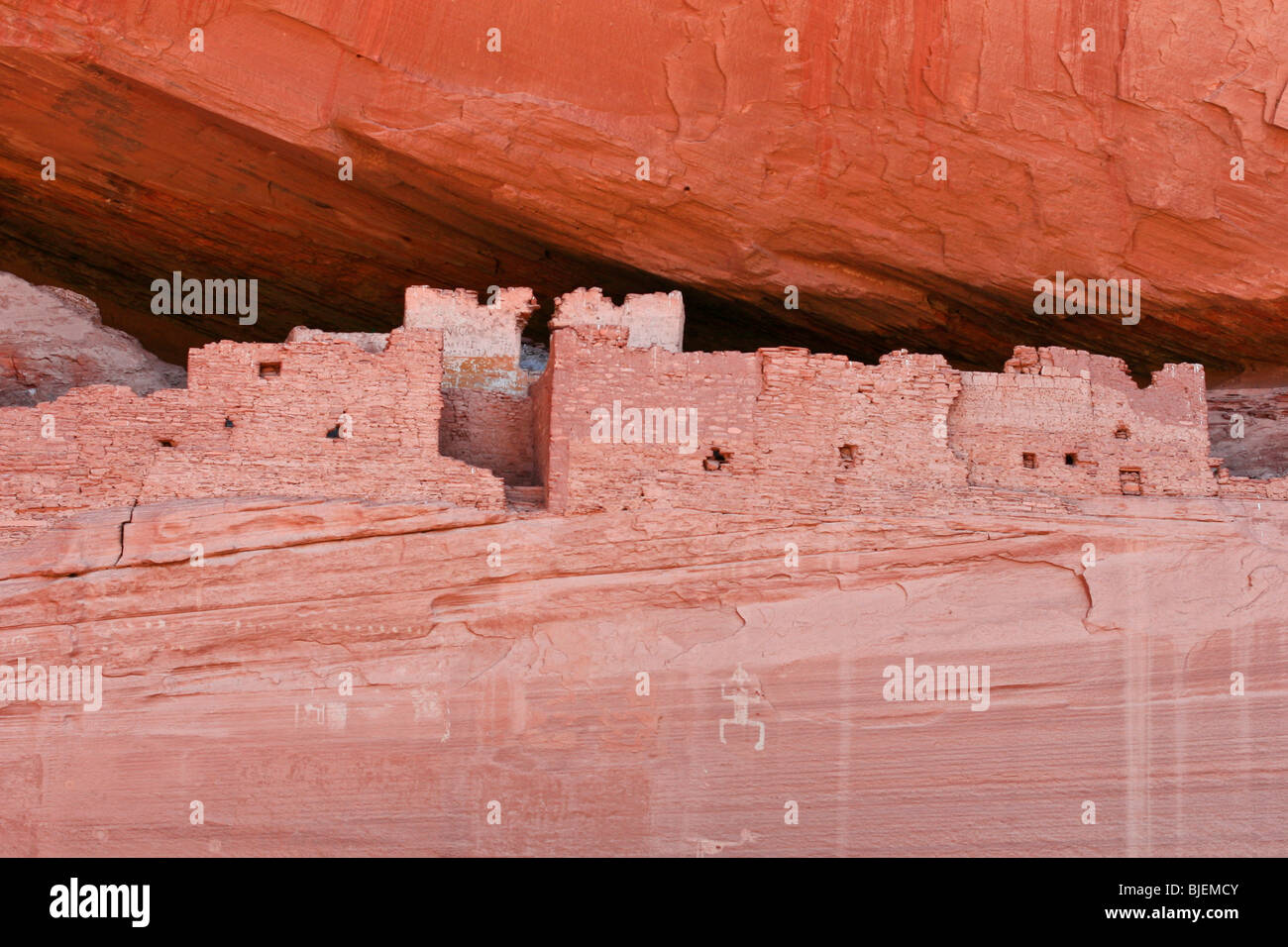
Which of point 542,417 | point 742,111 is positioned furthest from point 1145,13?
point 542,417

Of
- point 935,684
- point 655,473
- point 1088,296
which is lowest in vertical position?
point 935,684

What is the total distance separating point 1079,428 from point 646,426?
3.07 meters

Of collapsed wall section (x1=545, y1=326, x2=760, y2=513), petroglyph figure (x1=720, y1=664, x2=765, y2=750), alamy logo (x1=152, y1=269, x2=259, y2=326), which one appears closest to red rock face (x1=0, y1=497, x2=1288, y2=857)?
A: petroglyph figure (x1=720, y1=664, x2=765, y2=750)

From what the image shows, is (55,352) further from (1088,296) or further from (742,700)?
(1088,296)

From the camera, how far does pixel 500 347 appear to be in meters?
12.8

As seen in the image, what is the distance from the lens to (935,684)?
11547 millimetres

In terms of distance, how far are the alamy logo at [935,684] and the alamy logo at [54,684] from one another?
4843 millimetres

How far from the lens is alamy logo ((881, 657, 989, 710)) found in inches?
453

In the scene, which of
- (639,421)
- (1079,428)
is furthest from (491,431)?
(1079,428)

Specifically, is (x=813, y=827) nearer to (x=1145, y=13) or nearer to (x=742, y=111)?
(x=742, y=111)

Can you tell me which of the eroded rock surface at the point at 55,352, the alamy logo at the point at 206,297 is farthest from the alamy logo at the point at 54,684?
the alamy logo at the point at 206,297

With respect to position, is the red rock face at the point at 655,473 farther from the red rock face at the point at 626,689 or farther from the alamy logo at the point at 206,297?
the alamy logo at the point at 206,297

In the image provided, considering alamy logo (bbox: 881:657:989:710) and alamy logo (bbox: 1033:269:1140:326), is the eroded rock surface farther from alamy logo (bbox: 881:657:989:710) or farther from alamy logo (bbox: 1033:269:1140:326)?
alamy logo (bbox: 1033:269:1140:326)

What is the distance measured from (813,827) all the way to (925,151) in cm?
487
